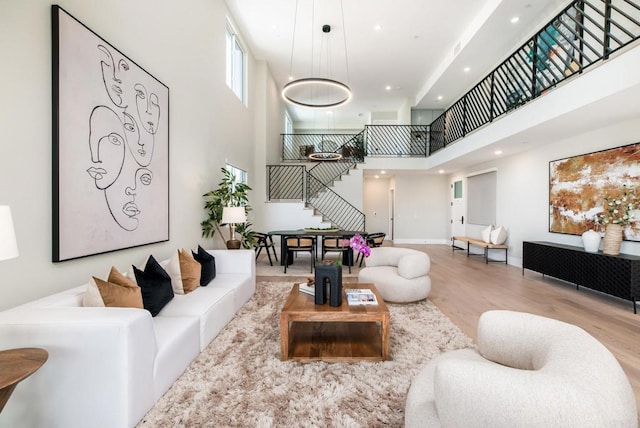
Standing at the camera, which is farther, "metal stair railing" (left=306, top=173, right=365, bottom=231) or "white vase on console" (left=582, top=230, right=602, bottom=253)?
"metal stair railing" (left=306, top=173, right=365, bottom=231)

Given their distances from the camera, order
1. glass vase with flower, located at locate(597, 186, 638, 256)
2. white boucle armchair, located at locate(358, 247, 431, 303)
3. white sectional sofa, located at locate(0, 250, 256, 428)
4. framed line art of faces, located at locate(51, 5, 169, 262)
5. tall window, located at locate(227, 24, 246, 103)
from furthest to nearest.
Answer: tall window, located at locate(227, 24, 246, 103), glass vase with flower, located at locate(597, 186, 638, 256), white boucle armchair, located at locate(358, 247, 431, 303), framed line art of faces, located at locate(51, 5, 169, 262), white sectional sofa, located at locate(0, 250, 256, 428)

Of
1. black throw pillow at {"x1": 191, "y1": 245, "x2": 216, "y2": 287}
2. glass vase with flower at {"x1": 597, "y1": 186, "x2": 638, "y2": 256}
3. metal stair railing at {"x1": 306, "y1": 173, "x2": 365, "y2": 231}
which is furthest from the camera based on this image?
metal stair railing at {"x1": 306, "y1": 173, "x2": 365, "y2": 231}

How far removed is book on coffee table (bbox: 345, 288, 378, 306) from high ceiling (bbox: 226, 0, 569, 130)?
18.2 feet

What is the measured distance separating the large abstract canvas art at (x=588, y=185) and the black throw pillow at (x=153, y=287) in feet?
19.7

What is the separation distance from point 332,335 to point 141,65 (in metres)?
3.43

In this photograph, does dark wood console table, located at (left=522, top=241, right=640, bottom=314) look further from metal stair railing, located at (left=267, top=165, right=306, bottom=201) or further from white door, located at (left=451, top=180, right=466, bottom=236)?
metal stair railing, located at (left=267, top=165, right=306, bottom=201)

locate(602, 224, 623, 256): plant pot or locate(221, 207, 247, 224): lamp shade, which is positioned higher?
locate(221, 207, 247, 224): lamp shade

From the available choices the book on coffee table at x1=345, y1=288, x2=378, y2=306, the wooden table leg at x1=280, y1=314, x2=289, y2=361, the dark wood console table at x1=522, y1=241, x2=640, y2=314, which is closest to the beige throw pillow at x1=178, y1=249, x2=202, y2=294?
the wooden table leg at x1=280, y1=314, x2=289, y2=361

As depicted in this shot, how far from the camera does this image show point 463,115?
722 cm

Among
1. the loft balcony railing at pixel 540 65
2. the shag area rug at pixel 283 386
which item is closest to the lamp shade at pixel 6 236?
the shag area rug at pixel 283 386

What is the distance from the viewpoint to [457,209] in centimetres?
996

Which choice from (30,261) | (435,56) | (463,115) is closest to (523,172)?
(463,115)

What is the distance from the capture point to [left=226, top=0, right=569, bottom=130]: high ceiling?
5805 mm

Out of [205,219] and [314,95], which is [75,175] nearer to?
[205,219]
